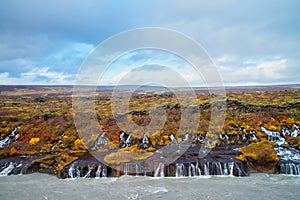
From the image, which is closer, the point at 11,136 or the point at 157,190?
the point at 157,190

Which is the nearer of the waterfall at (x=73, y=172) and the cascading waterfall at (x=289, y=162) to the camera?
the cascading waterfall at (x=289, y=162)

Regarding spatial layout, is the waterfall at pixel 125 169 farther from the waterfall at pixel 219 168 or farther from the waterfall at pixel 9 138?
the waterfall at pixel 9 138

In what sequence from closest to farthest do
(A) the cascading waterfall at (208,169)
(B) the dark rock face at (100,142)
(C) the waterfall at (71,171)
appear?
1. (A) the cascading waterfall at (208,169)
2. (C) the waterfall at (71,171)
3. (B) the dark rock face at (100,142)

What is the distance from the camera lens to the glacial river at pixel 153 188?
13258 millimetres

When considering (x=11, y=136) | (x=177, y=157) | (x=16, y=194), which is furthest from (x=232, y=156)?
(x=11, y=136)

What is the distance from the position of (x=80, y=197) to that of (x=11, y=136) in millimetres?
16515

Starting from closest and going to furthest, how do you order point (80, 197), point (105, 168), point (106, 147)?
1. point (80, 197)
2. point (105, 168)
3. point (106, 147)

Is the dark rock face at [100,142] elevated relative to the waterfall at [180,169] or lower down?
elevated

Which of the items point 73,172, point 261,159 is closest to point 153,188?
point 73,172

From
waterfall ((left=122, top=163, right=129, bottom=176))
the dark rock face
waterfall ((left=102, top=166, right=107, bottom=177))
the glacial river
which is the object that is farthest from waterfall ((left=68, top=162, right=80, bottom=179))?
the dark rock face

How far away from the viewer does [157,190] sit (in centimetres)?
1398

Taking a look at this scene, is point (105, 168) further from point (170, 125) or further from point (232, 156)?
point (170, 125)

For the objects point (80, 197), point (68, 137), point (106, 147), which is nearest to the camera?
point (80, 197)

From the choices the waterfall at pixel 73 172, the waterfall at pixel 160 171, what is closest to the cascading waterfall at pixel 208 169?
the waterfall at pixel 160 171
